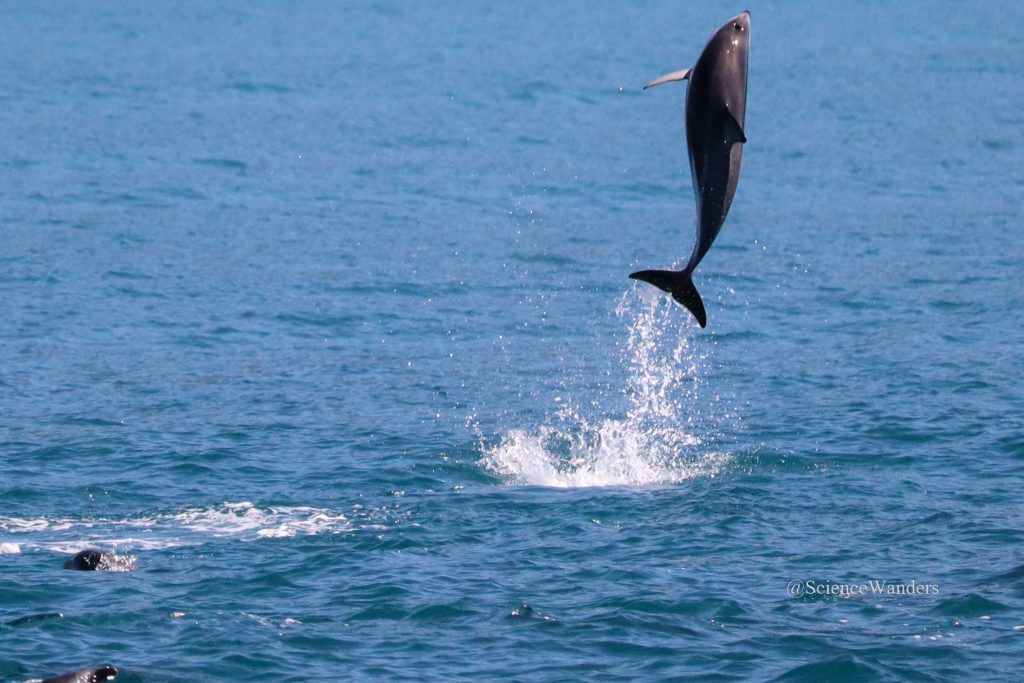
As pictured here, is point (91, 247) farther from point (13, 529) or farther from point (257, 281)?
point (13, 529)

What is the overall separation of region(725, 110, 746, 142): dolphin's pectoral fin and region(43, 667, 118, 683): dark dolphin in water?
6277mm

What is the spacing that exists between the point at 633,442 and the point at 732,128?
8975mm

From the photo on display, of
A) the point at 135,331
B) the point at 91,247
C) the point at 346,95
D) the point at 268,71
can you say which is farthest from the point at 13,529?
the point at 268,71

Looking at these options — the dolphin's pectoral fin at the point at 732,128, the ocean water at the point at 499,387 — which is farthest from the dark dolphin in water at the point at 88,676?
the dolphin's pectoral fin at the point at 732,128

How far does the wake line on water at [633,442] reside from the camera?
64.7ft

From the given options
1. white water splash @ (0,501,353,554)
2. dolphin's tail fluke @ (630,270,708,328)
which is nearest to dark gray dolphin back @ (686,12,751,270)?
dolphin's tail fluke @ (630,270,708,328)

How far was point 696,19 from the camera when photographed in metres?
74.9

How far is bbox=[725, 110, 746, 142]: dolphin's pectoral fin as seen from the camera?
41.0 feet

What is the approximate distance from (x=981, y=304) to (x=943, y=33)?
4336cm

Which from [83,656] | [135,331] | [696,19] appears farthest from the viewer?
[696,19]

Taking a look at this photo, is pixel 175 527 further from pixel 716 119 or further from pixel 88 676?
pixel 716 119

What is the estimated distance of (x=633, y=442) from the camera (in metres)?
21.0

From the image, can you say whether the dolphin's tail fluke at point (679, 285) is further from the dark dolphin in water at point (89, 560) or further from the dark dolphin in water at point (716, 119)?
the dark dolphin in water at point (89, 560)

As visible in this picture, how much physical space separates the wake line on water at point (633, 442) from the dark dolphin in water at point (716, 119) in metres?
6.94
